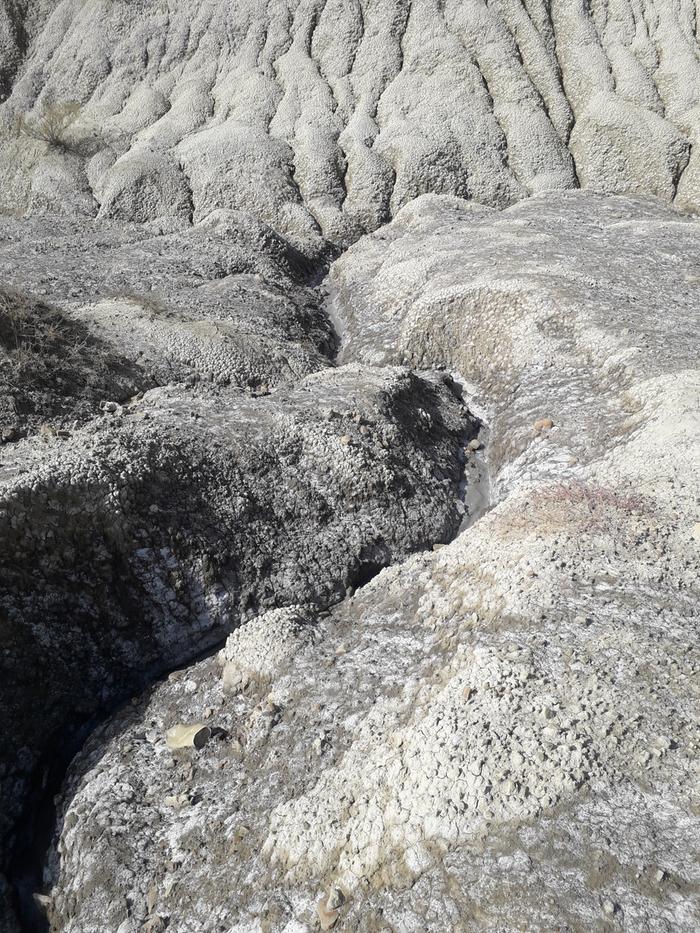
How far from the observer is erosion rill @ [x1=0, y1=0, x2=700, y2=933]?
4707 mm

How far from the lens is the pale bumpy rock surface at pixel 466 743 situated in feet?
14.4

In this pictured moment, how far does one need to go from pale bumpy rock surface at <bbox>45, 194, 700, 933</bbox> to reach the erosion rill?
24 millimetres

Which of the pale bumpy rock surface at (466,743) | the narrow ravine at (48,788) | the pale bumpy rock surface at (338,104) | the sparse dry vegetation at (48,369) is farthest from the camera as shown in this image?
the pale bumpy rock surface at (338,104)

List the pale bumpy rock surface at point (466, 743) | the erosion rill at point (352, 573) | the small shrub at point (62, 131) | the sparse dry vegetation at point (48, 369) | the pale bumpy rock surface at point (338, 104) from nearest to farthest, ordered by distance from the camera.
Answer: the pale bumpy rock surface at point (466, 743) < the erosion rill at point (352, 573) < the sparse dry vegetation at point (48, 369) < the pale bumpy rock surface at point (338, 104) < the small shrub at point (62, 131)

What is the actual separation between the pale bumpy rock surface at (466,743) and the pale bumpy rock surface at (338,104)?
1415cm

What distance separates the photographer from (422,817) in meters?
4.71

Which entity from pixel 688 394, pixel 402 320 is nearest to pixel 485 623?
pixel 688 394

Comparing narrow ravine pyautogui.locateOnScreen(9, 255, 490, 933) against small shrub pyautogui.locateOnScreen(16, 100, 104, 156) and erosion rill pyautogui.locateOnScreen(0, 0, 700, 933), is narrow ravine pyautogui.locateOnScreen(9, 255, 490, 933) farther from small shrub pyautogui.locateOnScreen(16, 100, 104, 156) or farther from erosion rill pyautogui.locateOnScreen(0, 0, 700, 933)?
small shrub pyautogui.locateOnScreen(16, 100, 104, 156)

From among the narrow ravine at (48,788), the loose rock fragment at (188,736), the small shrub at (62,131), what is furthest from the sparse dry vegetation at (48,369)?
the small shrub at (62,131)

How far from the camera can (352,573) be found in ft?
28.8

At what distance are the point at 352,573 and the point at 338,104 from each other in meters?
21.9

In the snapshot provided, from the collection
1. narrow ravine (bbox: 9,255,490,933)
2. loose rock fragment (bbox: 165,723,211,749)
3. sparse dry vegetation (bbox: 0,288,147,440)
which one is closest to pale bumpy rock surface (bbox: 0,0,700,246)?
sparse dry vegetation (bbox: 0,288,147,440)

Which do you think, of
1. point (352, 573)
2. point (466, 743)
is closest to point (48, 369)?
point (352, 573)

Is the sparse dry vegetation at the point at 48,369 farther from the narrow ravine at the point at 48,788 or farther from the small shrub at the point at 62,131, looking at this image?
the small shrub at the point at 62,131
